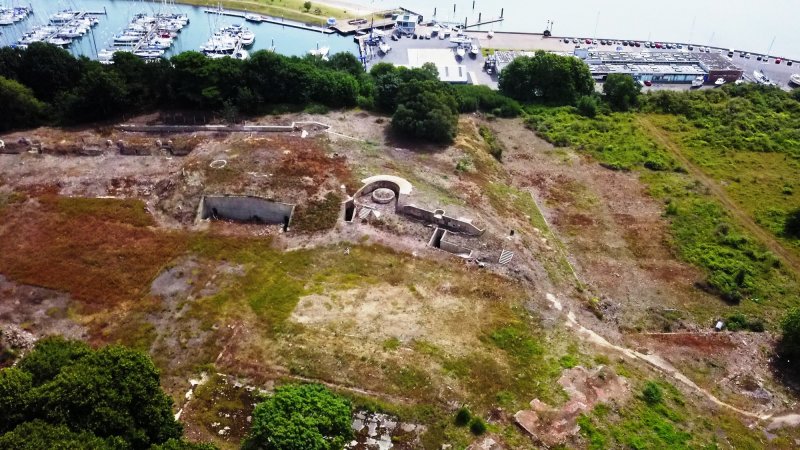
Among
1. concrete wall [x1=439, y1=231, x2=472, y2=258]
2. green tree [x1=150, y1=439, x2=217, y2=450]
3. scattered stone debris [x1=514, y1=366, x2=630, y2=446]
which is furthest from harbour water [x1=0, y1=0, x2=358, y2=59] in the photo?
green tree [x1=150, y1=439, x2=217, y2=450]

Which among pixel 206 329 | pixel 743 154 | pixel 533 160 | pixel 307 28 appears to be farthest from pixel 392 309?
pixel 307 28

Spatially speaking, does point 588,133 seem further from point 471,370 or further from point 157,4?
point 157,4

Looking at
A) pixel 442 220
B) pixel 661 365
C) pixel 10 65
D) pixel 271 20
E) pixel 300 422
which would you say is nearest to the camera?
pixel 300 422

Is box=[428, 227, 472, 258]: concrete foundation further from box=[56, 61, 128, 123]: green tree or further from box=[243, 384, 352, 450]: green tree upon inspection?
box=[56, 61, 128, 123]: green tree

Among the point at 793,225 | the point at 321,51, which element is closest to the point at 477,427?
the point at 793,225

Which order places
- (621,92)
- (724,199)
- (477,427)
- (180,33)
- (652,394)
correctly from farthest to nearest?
(180,33) < (621,92) < (724,199) < (652,394) < (477,427)

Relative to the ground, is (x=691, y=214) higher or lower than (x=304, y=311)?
higher

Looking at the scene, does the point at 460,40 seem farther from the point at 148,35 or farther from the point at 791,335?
the point at 791,335

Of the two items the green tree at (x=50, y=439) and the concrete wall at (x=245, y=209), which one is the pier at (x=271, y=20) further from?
the green tree at (x=50, y=439)
